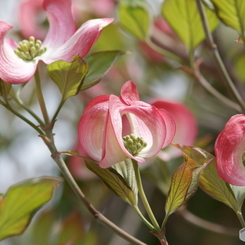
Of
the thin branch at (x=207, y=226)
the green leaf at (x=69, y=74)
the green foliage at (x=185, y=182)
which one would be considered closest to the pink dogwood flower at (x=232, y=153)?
the green foliage at (x=185, y=182)

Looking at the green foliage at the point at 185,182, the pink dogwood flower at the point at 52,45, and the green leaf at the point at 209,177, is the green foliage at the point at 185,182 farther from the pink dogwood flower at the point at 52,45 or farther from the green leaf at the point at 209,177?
the pink dogwood flower at the point at 52,45

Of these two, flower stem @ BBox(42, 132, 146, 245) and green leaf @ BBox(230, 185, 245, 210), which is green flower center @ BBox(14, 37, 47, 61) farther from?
green leaf @ BBox(230, 185, 245, 210)

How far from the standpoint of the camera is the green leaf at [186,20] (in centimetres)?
59

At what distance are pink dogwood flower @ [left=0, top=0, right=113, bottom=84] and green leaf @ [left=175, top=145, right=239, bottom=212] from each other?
0.41 ft

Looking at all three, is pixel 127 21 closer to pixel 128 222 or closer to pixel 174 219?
pixel 128 222

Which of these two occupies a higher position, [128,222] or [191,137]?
[191,137]

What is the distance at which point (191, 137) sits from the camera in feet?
2.18

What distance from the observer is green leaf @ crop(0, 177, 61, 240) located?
415mm

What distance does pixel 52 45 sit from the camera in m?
0.44

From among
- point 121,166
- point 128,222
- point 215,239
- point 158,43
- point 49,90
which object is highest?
point 121,166

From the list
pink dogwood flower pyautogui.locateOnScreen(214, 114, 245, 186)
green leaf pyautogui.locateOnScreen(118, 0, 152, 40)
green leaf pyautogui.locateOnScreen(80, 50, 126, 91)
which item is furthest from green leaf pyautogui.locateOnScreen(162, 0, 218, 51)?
pink dogwood flower pyautogui.locateOnScreen(214, 114, 245, 186)

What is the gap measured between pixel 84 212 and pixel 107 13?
0.51 meters

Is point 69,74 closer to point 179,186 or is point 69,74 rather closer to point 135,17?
point 179,186

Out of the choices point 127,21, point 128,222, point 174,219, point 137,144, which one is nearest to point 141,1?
point 127,21
